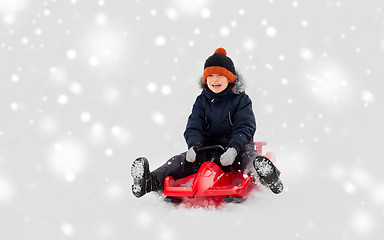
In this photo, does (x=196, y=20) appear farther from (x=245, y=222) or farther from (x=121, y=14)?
(x=245, y=222)

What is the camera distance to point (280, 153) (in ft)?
20.7

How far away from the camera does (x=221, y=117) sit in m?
4.46

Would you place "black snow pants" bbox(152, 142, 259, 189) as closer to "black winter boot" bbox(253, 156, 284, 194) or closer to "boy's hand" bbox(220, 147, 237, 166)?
"boy's hand" bbox(220, 147, 237, 166)

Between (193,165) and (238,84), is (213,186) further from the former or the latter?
(238,84)

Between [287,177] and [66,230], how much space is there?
2.31 m

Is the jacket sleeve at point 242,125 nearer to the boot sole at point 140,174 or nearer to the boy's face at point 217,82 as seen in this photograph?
the boy's face at point 217,82

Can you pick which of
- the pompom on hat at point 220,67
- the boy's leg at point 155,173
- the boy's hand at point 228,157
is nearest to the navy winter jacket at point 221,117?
the pompom on hat at point 220,67

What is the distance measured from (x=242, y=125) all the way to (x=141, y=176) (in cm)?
111

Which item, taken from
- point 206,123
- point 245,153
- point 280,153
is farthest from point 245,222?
point 280,153

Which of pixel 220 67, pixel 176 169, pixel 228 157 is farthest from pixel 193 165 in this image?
pixel 220 67

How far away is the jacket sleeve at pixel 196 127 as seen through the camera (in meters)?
4.38

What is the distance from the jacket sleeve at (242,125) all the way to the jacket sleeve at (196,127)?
0.34 meters

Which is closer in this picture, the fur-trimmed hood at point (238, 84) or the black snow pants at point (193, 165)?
the black snow pants at point (193, 165)

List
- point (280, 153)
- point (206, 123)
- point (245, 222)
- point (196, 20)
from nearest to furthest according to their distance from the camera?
point (245, 222) → point (206, 123) → point (280, 153) → point (196, 20)
